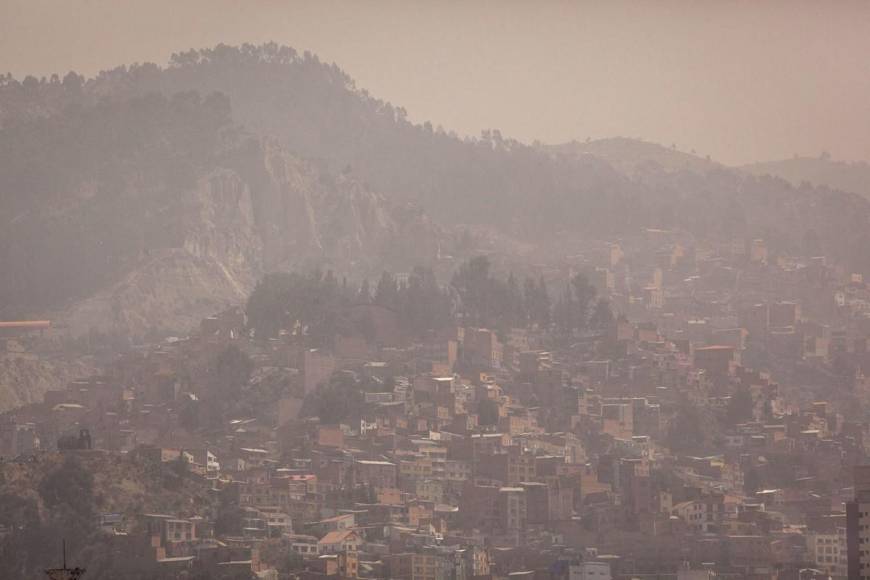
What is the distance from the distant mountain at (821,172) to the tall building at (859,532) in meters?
10.3

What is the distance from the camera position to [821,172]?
35188 millimetres

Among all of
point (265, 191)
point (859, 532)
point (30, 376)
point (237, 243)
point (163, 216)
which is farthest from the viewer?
point (265, 191)

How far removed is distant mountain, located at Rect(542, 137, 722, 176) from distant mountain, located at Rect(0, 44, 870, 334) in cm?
4

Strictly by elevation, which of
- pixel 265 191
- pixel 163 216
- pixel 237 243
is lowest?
pixel 237 243

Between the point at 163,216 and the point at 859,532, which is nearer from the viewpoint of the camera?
the point at 859,532

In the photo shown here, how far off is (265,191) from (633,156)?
21.8 ft

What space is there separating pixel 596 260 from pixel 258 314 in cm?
727

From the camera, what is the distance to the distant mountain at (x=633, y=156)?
123 feet

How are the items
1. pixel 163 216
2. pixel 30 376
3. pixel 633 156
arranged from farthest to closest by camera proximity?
pixel 633 156 < pixel 163 216 < pixel 30 376

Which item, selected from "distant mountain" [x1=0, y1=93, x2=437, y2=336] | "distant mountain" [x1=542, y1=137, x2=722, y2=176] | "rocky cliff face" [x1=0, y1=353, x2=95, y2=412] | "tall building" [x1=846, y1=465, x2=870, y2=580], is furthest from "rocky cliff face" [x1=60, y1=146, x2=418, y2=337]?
"tall building" [x1=846, y1=465, x2=870, y2=580]

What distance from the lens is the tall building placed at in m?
21.9

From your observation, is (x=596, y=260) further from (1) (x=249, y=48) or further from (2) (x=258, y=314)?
(2) (x=258, y=314)

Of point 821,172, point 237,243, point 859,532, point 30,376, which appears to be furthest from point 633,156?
point 859,532

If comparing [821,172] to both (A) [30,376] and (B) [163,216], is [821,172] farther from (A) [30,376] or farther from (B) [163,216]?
(A) [30,376]
